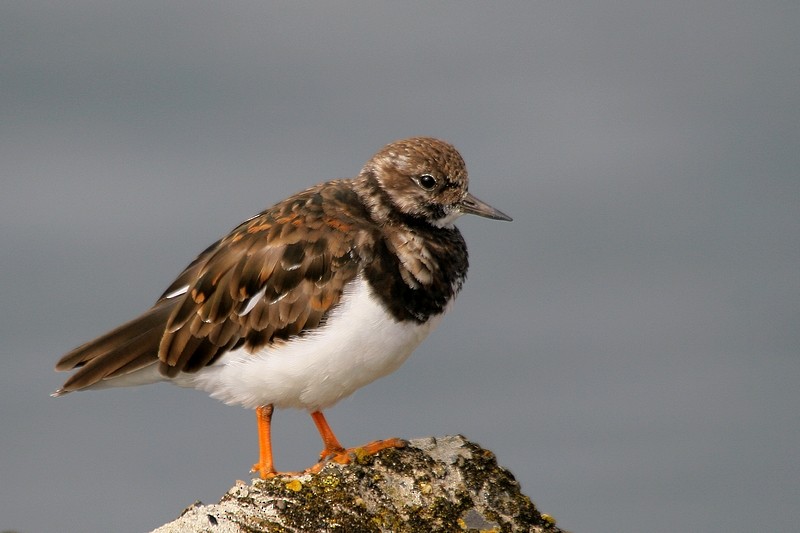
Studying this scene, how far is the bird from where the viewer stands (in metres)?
8.80

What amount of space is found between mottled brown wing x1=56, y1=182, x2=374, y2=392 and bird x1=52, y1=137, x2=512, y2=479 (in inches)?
0.5

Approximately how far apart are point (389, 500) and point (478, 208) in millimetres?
3125

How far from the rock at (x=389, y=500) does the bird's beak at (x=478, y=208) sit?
2.30 meters

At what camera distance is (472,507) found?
7574mm

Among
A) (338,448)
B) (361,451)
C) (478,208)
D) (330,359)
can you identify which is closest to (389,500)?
(361,451)

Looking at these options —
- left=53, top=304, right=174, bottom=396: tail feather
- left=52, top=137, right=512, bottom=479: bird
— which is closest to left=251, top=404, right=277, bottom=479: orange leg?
left=52, top=137, right=512, bottom=479: bird

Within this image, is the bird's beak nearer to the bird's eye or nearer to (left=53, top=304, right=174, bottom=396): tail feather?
the bird's eye

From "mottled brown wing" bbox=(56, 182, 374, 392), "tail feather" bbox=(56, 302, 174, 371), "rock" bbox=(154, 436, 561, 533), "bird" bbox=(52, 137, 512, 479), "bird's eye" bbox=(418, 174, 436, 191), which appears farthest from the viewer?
"tail feather" bbox=(56, 302, 174, 371)

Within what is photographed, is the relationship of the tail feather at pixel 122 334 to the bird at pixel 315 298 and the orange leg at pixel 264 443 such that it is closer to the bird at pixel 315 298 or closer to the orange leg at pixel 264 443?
the bird at pixel 315 298

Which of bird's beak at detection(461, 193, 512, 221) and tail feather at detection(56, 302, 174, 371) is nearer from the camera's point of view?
bird's beak at detection(461, 193, 512, 221)

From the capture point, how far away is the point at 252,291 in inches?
363

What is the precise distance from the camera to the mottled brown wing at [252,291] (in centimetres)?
895

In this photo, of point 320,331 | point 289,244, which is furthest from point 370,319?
point 289,244

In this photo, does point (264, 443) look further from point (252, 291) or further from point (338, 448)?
point (252, 291)
